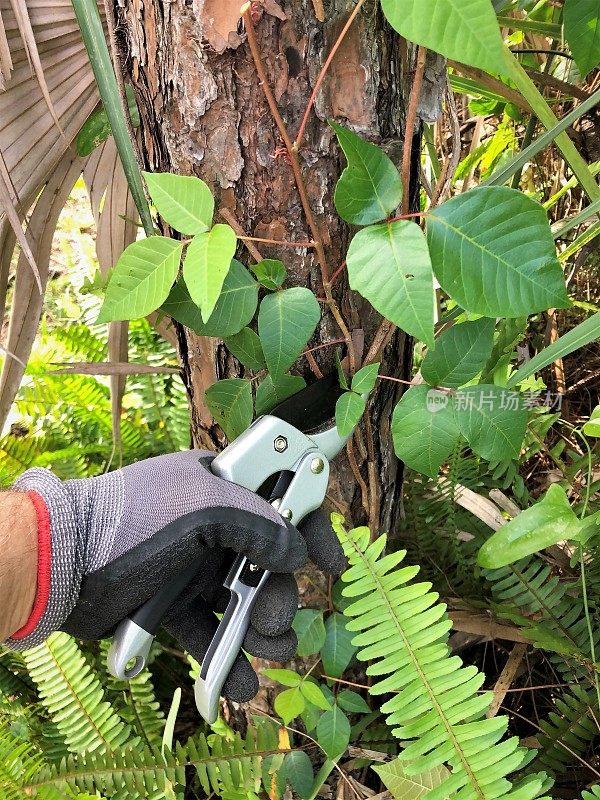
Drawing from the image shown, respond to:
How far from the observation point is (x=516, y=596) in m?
1.17

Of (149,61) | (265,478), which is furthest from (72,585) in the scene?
(149,61)

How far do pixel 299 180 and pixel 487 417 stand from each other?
39 cm

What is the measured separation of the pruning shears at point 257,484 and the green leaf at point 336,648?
23cm

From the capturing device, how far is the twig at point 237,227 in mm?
827

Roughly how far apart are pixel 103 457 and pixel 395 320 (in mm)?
1414

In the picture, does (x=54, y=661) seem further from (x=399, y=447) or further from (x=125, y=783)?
(x=399, y=447)

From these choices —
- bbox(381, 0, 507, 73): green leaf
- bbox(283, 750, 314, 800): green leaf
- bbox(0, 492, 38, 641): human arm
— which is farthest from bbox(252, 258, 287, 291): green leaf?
bbox(283, 750, 314, 800): green leaf

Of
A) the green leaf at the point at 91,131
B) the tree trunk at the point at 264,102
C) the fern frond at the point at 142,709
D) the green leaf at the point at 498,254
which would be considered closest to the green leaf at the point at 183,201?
the tree trunk at the point at 264,102

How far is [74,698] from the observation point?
4.04 feet

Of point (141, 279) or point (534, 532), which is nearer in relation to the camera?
point (141, 279)

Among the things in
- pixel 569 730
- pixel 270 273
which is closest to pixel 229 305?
pixel 270 273

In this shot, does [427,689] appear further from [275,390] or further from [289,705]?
[275,390]

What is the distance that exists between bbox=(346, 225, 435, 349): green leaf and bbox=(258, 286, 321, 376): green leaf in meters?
0.11

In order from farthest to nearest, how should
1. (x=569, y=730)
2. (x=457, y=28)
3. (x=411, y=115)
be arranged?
(x=569, y=730)
(x=411, y=115)
(x=457, y=28)
